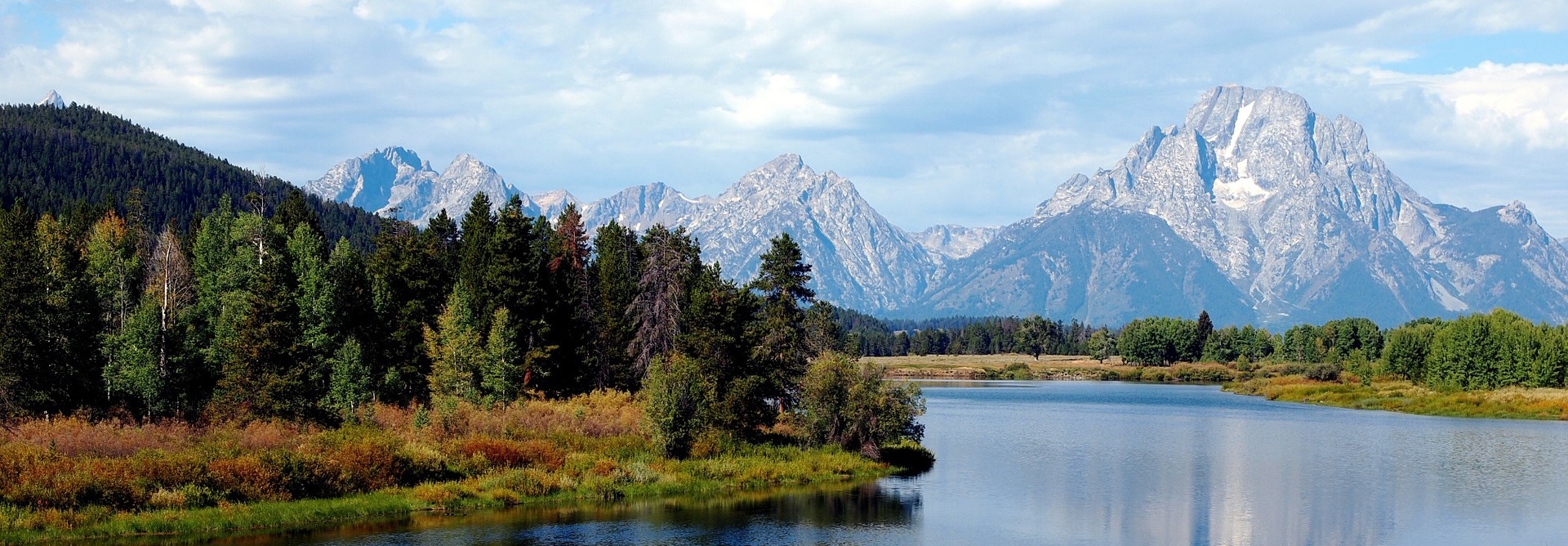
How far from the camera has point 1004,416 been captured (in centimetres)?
12694

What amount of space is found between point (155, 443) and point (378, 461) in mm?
11610

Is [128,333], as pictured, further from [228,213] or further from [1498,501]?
[1498,501]

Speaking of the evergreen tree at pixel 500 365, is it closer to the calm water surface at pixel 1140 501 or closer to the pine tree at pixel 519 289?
the pine tree at pixel 519 289

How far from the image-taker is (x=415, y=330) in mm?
90750

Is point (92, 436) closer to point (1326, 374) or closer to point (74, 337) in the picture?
point (74, 337)

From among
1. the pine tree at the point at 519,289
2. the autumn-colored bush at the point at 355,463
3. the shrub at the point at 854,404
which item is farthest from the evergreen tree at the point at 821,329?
the autumn-colored bush at the point at 355,463

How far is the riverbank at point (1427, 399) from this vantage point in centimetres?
13125

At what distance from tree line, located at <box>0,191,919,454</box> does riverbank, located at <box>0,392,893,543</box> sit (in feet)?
12.2

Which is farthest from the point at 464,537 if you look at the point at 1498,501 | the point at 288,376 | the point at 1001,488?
the point at 1498,501

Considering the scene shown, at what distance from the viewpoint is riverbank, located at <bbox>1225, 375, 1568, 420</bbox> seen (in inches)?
5167

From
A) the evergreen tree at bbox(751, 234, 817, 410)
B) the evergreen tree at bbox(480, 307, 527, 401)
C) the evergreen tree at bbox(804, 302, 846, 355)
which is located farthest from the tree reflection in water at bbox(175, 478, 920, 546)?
the evergreen tree at bbox(804, 302, 846, 355)

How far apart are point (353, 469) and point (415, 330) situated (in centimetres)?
3524

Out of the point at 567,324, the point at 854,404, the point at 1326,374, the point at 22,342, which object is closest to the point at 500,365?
the point at 567,324

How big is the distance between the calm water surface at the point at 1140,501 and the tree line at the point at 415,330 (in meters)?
10.6
